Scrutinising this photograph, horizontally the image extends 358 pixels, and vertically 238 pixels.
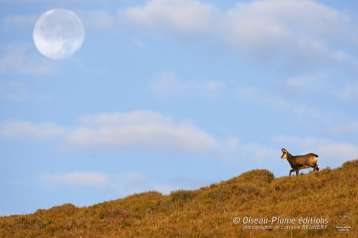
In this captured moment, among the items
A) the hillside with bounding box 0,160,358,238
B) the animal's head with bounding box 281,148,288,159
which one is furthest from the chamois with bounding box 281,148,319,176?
the hillside with bounding box 0,160,358,238

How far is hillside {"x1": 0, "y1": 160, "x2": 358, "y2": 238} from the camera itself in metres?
22.6

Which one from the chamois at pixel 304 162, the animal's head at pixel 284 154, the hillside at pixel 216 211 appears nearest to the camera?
the hillside at pixel 216 211

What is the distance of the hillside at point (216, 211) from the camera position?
22.6m

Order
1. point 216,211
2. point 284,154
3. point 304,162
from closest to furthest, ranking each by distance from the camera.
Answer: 1. point 216,211
2. point 304,162
3. point 284,154

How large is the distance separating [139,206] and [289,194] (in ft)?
30.1

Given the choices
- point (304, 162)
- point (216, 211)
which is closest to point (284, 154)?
point (304, 162)

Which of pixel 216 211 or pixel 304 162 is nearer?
pixel 216 211

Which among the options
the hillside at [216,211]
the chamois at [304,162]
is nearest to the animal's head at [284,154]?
the chamois at [304,162]

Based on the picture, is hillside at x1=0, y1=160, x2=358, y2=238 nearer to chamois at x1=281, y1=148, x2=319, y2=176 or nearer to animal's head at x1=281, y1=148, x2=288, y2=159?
animal's head at x1=281, y1=148, x2=288, y2=159

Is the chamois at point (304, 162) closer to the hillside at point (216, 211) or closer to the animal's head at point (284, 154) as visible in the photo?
the animal's head at point (284, 154)

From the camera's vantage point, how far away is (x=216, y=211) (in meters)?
29.4

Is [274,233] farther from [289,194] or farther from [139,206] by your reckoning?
[139,206]

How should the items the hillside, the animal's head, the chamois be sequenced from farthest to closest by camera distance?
the animal's head, the chamois, the hillside

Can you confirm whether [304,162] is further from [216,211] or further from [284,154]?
[216,211]
